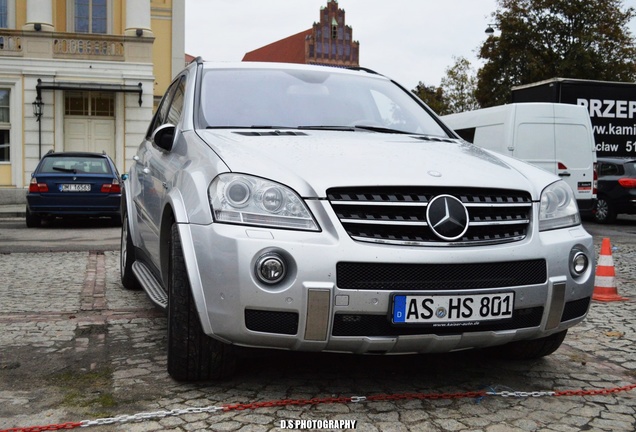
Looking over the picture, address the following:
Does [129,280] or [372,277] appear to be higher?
[372,277]

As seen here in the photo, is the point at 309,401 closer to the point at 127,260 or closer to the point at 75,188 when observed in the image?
the point at 127,260

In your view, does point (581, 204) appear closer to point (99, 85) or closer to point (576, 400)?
point (576, 400)

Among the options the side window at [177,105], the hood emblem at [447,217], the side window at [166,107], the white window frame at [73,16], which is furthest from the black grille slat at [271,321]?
the white window frame at [73,16]

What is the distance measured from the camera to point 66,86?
2312 cm

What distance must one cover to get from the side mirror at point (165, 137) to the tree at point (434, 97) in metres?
38.8

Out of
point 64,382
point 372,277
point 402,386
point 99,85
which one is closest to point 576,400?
point 402,386

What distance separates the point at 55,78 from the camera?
23531 millimetres

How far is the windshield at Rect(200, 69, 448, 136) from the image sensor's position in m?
4.40

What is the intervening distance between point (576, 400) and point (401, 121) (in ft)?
6.55

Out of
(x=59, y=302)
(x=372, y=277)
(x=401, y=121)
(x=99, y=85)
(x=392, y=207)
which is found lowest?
(x=59, y=302)

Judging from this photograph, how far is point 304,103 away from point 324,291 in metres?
1.80

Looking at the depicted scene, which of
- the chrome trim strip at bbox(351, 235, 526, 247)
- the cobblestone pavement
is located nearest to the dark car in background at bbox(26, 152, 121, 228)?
the cobblestone pavement

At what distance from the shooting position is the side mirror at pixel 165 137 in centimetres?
434

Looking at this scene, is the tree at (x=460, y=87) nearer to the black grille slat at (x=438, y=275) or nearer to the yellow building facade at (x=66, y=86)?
the yellow building facade at (x=66, y=86)
